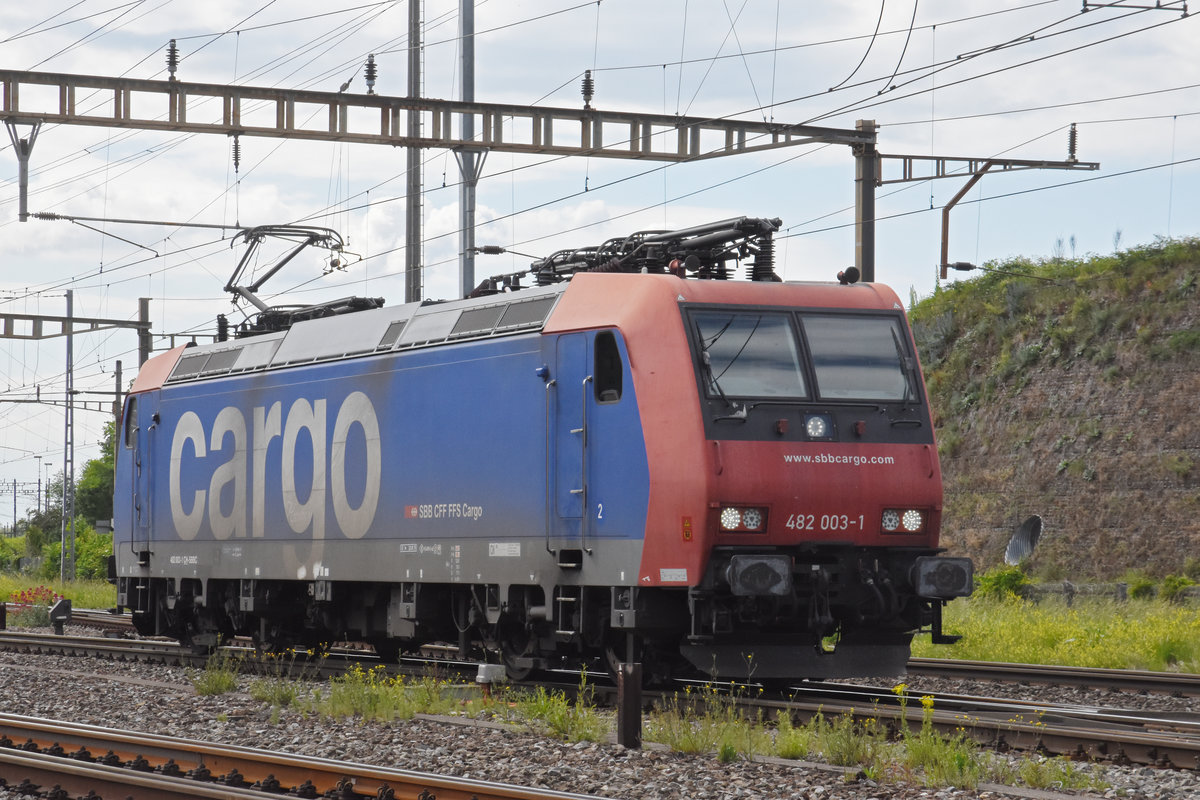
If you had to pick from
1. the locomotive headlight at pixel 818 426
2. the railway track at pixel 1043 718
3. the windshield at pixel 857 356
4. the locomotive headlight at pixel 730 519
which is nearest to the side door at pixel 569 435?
the locomotive headlight at pixel 730 519

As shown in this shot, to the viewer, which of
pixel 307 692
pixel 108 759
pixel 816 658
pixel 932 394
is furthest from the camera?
pixel 932 394

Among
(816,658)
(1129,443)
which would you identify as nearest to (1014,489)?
(1129,443)

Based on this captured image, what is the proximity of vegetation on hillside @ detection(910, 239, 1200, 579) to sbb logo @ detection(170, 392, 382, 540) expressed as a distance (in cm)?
1849

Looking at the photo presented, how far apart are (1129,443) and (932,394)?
23.3 feet

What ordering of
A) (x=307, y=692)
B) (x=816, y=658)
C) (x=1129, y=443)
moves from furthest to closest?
(x=1129, y=443)
(x=307, y=692)
(x=816, y=658)

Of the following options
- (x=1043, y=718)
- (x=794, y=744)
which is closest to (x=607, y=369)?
(x=794, y=744)

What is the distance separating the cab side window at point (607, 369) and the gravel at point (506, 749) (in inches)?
114

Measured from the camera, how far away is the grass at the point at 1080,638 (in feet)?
55.2

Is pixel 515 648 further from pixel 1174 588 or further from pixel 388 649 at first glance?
pixel 1174 588

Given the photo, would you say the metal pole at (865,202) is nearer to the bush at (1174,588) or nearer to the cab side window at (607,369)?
the cab side window at (607,369)

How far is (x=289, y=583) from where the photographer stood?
59.9 feet

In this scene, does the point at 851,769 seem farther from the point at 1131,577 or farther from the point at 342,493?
the point at 1131,577

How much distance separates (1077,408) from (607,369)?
2291 centimetres

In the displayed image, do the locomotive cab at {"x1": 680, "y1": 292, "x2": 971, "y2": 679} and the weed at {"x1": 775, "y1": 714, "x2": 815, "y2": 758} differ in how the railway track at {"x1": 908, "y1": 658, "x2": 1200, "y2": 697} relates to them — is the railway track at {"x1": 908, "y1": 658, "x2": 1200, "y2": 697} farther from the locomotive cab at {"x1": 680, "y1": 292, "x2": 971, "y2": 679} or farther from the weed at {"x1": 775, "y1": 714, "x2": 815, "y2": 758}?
the weed at {"x1": 775, "y1": 714, "x2": 815, "y2": 758}
